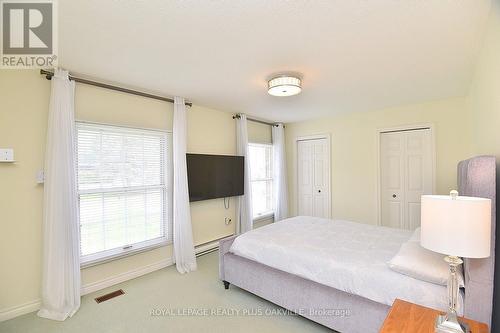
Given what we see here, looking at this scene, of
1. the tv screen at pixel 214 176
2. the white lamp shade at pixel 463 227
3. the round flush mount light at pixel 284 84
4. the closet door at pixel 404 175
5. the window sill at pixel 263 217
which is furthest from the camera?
the window sill at pixel 263 217

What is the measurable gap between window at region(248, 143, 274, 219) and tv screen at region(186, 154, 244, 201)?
0.58m

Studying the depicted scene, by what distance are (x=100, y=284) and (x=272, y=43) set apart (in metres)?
3.26

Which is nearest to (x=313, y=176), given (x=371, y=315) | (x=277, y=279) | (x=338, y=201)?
(x=338, y=201)

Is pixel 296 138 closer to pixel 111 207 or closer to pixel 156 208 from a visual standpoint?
pixel 156 208

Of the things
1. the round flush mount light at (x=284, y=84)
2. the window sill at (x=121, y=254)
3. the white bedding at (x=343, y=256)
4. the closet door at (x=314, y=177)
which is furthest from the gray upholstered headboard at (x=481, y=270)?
the closet door at (x=314, y=177)

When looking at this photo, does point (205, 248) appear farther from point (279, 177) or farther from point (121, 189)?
point (279, 177)

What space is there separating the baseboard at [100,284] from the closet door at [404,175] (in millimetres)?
3810

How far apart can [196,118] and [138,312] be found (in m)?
2.75

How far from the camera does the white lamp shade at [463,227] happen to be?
1.16 m

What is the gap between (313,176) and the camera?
528 cm

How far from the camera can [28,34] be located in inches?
75.5

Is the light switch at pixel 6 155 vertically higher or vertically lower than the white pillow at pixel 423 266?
higher

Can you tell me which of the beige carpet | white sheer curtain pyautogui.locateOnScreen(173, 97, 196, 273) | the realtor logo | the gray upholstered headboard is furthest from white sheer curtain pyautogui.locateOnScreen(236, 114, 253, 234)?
the gray upholstered headboard

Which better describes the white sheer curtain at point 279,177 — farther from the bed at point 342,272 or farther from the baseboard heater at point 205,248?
the bed at point 342,272
